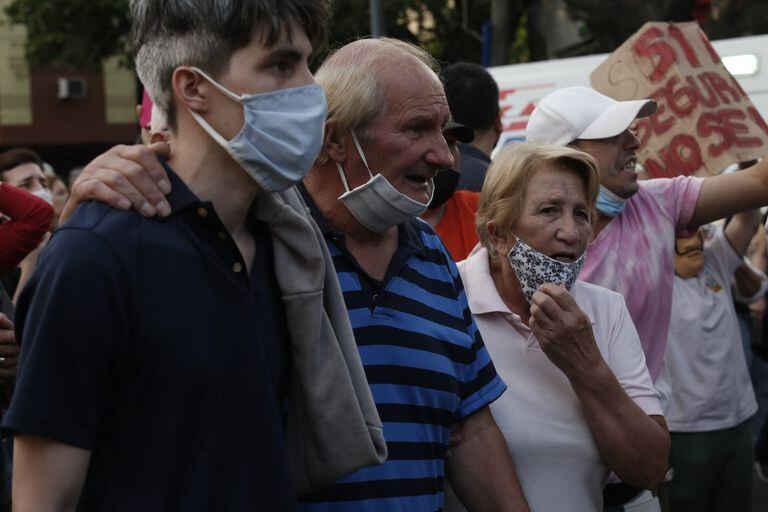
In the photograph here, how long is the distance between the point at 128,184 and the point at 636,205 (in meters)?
2.41

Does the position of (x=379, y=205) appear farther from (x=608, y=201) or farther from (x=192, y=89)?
(x=608, y=201)

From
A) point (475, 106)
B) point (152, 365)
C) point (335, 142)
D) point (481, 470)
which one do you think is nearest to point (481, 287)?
point (481, 470)

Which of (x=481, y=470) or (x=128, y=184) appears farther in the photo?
(x=481, y=470)

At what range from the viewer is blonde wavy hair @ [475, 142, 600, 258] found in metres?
3.50

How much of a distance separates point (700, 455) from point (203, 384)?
12.4 ft

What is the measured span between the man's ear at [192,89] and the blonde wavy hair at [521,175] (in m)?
1.46

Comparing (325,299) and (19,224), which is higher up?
(325,299)

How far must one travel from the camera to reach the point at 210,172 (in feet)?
7.41

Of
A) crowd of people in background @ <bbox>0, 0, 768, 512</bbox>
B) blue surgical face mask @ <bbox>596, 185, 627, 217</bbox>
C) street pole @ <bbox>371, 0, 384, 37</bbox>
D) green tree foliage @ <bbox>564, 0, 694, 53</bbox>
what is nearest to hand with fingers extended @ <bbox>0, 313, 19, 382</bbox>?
crowd of people in background @ <bbox>0, 0, 768, 512</bbox>

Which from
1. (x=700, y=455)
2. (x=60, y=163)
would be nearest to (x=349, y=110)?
(x=700, y=455)

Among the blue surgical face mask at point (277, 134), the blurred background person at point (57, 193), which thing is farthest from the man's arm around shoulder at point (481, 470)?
the blurred background person at point (57, 193)

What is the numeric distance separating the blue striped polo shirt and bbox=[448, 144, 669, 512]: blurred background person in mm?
367

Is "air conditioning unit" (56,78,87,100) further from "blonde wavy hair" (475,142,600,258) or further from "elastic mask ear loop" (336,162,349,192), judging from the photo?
"elastic mask ear loop" (336,162,349,192)

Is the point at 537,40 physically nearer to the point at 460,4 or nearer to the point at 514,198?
the point at 460,4
